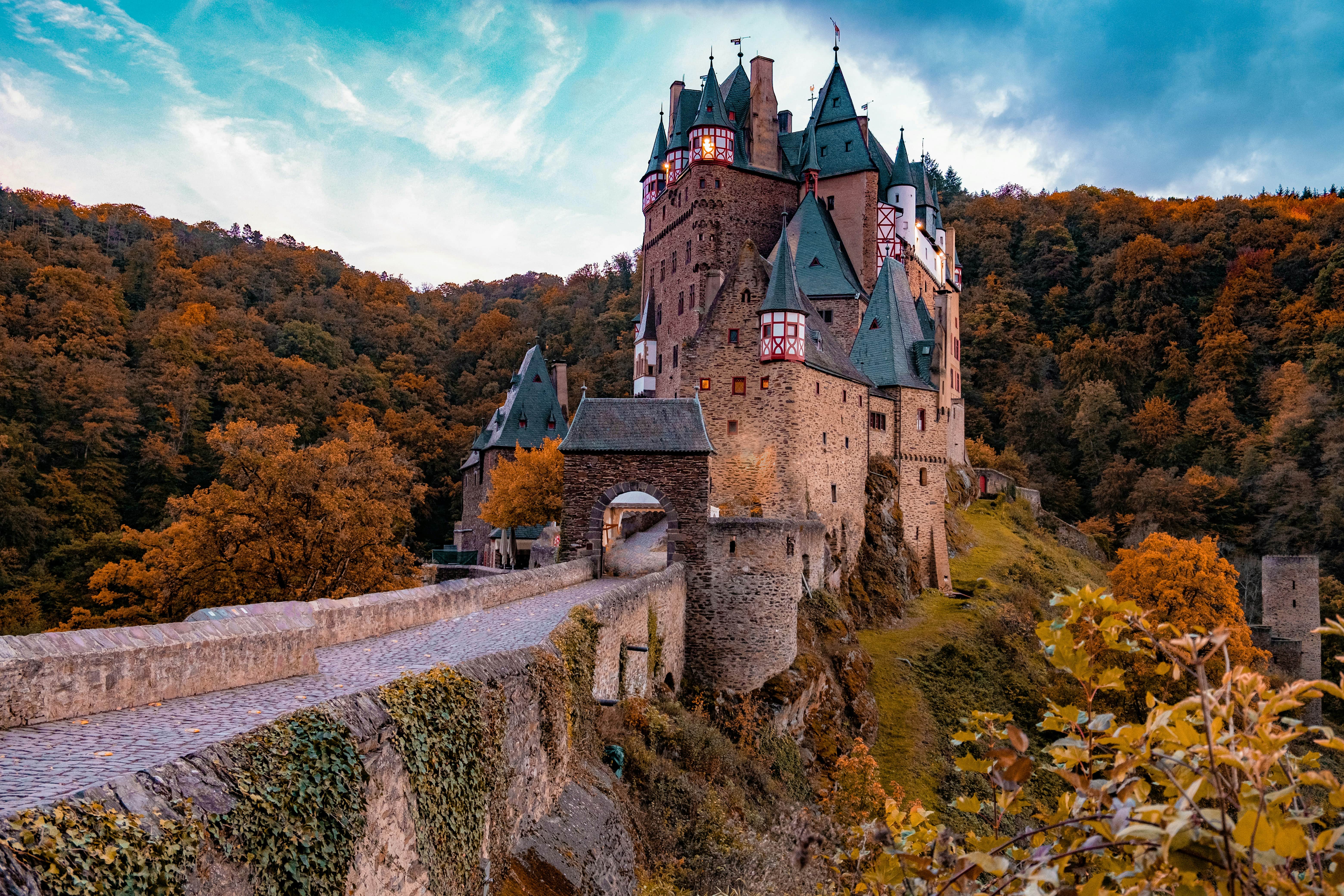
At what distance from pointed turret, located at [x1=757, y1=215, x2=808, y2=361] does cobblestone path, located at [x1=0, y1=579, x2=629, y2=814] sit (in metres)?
17.5

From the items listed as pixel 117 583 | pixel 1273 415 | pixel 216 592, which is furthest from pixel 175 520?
pixel 1273 415

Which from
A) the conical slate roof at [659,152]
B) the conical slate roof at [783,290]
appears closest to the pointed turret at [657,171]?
the conical slate roof at [659,152]

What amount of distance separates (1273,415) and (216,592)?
62.8 m

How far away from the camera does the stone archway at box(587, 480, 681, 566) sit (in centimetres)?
2186

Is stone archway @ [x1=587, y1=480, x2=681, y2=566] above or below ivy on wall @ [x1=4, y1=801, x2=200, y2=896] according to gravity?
above

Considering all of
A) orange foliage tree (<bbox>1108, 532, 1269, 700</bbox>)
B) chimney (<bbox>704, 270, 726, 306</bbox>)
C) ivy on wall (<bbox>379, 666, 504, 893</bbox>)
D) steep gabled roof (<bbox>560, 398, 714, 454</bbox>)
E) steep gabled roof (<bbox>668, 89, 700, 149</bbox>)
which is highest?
steep gabled roof (<bbox>668, 89, 700, 149</bbox>)

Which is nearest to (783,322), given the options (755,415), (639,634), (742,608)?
(755,415)

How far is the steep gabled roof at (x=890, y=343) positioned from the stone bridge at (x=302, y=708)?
25012 mm

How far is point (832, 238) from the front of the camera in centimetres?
3794

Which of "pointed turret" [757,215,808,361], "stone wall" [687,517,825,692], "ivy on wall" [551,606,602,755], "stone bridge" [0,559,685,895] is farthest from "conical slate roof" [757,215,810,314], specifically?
"ivy on wall" [551,606,602,755]

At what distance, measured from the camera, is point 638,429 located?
73.0 feet

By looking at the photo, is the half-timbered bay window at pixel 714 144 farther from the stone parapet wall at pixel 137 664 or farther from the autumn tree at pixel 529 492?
the stone parapet wall at pixel 137 664

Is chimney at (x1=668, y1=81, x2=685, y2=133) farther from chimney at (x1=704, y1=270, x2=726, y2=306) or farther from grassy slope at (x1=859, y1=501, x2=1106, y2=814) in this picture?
grassy slope at (x1=859, y1=501, x2=1106, y2=814)

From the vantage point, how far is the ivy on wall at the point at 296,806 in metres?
4.71
